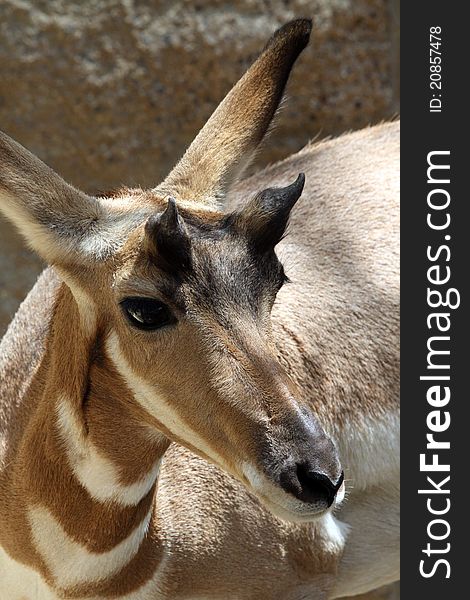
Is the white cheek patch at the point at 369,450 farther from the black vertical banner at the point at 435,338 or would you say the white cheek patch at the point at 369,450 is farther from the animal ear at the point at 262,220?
the animal ear at the point at 262,220

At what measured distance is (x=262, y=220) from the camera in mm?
3539

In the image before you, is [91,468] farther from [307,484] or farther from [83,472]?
[307,484]

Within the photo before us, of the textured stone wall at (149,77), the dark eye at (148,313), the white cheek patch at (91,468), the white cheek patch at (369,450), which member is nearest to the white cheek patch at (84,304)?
the dark eye at (148,313)

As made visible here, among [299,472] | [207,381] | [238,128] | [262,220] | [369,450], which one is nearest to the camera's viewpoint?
[299,472]

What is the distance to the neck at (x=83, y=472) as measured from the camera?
3727 millimetres

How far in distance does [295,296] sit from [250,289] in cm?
143

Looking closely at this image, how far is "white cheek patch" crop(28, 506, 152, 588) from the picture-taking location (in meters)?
3.98

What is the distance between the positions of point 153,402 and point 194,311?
1.14 ft

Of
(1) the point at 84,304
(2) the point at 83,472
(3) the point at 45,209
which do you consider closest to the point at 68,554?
(2) the point at 83,472

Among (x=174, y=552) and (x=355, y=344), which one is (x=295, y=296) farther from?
(x=174, y=552)

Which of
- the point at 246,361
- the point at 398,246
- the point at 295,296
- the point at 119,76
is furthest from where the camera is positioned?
the point at 119,76

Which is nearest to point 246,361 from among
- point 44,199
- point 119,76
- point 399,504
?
point 44,199

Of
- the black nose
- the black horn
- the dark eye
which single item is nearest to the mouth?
the black nose

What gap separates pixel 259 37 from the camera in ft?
21.5
